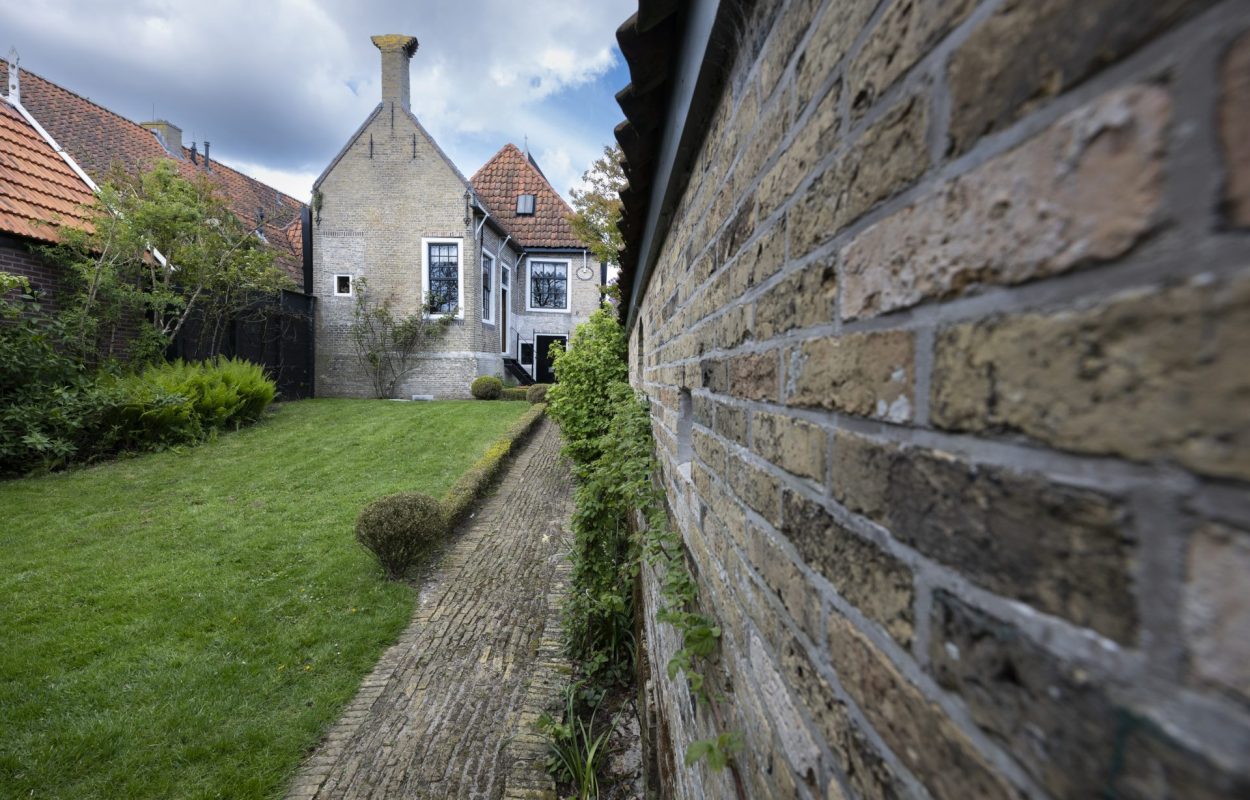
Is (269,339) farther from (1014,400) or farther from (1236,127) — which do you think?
(1236,127)

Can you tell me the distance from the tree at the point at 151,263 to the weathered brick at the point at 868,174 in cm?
1224

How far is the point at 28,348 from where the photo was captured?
8133 millimetres

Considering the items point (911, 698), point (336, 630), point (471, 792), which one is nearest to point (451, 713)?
point (471, 792)

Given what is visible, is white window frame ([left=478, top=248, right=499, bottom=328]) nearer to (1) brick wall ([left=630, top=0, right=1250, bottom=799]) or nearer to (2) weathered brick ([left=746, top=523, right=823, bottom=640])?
(2) weathered brick ([left=746, top=523, right=823, bottom=640])

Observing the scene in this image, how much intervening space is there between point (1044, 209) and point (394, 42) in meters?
21.5

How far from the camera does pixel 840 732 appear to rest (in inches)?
30.3

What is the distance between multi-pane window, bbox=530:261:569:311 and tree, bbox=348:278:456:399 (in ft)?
16.0

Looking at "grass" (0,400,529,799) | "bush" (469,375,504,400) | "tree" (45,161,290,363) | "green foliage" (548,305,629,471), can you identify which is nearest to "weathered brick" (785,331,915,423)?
"grass" (0,400,529,799)

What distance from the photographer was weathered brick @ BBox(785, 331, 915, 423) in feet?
2.06

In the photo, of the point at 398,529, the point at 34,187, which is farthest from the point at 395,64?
the point at 398,529

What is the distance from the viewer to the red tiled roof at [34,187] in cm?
892

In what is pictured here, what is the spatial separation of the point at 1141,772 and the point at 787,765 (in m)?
0.71

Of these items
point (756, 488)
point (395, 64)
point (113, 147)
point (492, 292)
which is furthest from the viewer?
point (492, 292)

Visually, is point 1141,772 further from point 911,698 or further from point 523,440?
point 523,440
